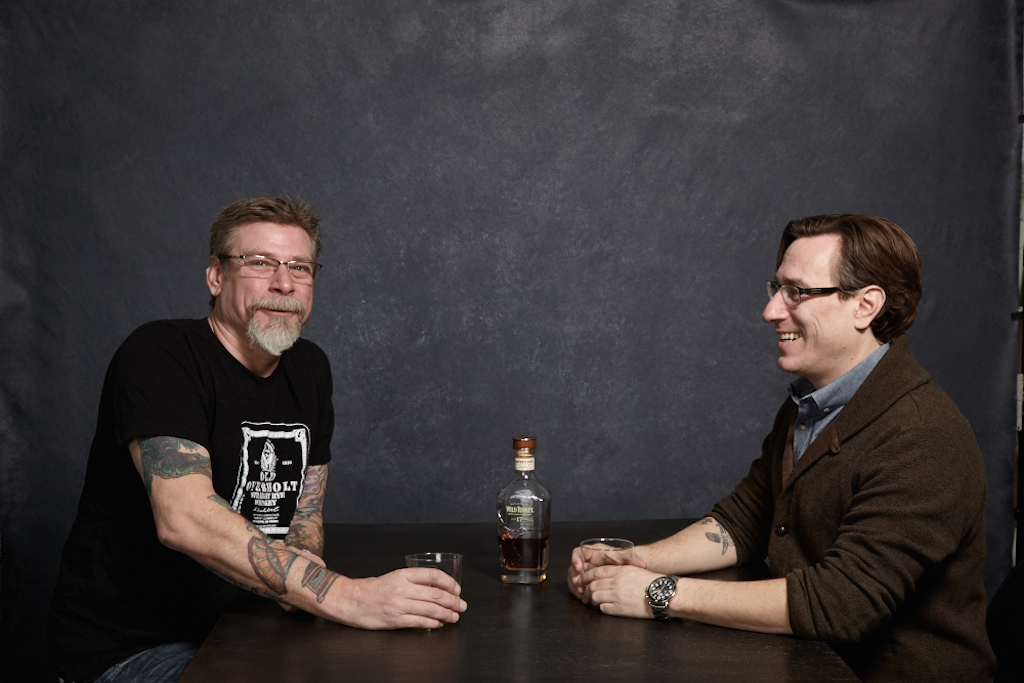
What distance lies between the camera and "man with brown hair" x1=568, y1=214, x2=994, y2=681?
144 centimetres

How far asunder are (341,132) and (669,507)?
5.42 ft

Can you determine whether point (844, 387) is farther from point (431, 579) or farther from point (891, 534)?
point (431, 579)

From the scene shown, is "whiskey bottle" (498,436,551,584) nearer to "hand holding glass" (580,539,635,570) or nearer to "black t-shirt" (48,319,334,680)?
"hand holding glass" (580,539,635,570)

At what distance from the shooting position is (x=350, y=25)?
9.70 ft

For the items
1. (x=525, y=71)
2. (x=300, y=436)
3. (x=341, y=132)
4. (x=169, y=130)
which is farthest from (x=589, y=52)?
(x=300, y=436)

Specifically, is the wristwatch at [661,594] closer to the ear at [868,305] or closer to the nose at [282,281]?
the ear at [868,305]

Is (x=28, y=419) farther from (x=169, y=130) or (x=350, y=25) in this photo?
(x=350, y=25)

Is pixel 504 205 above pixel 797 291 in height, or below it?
above

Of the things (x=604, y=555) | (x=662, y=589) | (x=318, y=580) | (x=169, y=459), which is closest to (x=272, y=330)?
(x=169, y=459)

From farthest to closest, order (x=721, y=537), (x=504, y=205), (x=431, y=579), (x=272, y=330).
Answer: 1. (x=504, y=205)
2. (x=272, y=330)
3. (x=721, y=537)
4. (x=431, y=579)

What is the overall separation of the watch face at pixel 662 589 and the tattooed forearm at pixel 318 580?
51cm

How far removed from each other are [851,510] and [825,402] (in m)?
0.29

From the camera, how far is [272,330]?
1.99 metres

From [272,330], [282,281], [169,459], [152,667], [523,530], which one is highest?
[282,281]
